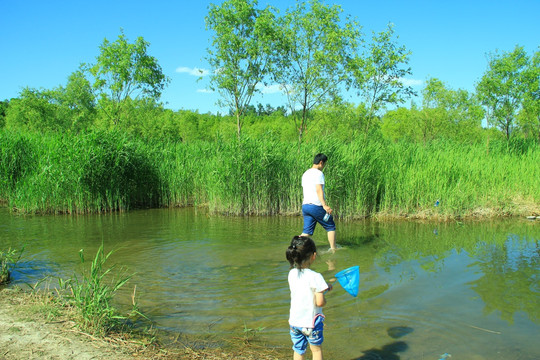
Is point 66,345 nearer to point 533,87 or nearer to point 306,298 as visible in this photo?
point 306,298

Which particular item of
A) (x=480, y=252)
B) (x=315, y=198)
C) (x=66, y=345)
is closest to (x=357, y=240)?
(x=315, y=198)

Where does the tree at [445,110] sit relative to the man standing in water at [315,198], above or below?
above

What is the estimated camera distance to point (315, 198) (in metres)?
7.57

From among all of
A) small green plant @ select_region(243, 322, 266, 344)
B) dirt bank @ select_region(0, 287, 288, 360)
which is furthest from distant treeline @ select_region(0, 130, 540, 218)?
dirt bank @ select_region(0, 287, 288, 360)

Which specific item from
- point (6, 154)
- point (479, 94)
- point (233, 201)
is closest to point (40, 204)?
point (6, 154)

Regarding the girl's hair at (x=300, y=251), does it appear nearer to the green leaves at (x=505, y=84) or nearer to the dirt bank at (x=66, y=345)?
the dirt bank at (x=66, y=345)

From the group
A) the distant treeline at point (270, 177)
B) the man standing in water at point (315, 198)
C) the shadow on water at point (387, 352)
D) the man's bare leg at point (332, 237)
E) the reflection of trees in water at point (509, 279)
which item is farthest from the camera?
the distant treeline at point (270, 177)

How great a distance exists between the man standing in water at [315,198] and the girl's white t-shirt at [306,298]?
13.5 feet

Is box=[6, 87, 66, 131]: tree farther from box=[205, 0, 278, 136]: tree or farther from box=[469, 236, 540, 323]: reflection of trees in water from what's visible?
box=[469, 236, 540, 323]: reflection of trees in water

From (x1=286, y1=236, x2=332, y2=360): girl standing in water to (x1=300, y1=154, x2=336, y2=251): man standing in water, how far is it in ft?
13.4

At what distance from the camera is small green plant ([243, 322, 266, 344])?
13.9 ft

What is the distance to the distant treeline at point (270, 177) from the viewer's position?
11.9 metres

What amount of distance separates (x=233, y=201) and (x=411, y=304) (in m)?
8.55

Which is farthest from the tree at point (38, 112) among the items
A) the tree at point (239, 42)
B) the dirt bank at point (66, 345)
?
the dirt bank at point (66, 345)
